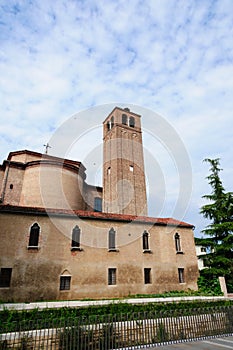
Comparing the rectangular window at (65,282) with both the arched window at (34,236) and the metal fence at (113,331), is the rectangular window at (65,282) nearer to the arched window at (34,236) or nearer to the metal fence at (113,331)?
the arched window at (34,236)

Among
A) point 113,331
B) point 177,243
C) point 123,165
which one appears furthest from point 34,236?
point 123,165

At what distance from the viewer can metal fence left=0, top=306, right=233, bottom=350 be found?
7.16m

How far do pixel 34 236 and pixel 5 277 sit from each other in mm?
3048

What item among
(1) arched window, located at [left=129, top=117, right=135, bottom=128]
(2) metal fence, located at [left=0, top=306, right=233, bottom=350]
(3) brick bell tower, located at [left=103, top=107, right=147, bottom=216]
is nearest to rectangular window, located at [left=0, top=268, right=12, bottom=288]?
(2) metal fence, located at [left=0, top=306, right=233, bottom=350]

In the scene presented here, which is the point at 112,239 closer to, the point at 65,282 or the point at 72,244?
the point at 72,244

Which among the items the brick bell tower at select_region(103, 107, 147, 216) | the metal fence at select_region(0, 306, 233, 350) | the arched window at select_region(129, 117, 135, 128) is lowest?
the metal fence at select_region(0, 306, 233, 350)

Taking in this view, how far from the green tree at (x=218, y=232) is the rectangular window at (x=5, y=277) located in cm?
1600

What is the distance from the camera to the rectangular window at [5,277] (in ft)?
47.7

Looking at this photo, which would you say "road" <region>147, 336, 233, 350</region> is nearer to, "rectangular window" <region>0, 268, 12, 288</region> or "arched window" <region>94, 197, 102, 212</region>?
"rectangular window" <region>0, 268, 12, 288</region>

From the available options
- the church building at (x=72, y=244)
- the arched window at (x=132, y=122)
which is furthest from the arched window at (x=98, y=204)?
the arched window at (x=132, y=122)

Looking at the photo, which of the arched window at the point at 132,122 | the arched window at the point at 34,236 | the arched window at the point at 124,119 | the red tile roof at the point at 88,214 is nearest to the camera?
the arched window at the point at 34,236

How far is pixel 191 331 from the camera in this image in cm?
886

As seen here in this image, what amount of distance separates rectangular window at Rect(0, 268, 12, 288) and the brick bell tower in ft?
49.6

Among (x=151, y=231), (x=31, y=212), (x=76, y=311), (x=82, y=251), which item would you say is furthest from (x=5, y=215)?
(x=151, y=231)
